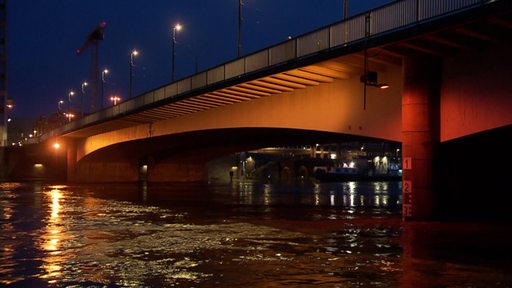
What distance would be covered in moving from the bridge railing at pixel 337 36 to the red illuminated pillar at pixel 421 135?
179 centimetres

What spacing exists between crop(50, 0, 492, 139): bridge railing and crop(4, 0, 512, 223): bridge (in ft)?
0.14

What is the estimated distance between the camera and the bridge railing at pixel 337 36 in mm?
19516

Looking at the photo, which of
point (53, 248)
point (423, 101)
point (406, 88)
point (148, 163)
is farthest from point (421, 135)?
point (148, 163)

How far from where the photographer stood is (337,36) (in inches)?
931

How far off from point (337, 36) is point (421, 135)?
18.1 ft

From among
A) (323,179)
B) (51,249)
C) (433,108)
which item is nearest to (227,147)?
(323,179)

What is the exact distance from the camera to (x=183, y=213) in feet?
89.6

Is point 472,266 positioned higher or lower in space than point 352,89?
lower

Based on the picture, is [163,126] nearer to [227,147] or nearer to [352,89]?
[227,147]

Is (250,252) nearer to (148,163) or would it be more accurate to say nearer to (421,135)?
(421,135)

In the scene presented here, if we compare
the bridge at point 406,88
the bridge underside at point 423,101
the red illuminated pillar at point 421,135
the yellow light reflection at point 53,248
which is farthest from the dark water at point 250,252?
the bridge at point 406,88

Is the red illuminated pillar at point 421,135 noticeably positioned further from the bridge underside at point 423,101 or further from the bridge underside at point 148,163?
the bridge underside at point 148,163

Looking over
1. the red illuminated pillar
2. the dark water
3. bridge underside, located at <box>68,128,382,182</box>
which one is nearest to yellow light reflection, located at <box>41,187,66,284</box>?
the dark water

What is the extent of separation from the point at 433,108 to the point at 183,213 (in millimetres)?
12438
